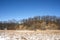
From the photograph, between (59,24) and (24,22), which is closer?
(59,24)

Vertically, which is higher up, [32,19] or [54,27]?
[32,19]

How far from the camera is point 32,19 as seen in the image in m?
12.0

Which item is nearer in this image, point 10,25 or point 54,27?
point 54,27

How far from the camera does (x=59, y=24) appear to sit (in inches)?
448

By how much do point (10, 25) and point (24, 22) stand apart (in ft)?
4.29

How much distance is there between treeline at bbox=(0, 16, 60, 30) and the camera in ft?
37.8

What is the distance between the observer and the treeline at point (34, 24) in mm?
11508

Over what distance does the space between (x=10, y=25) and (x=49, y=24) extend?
353 cm

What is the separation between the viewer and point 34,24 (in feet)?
38.7

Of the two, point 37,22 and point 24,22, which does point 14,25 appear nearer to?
point 24,22

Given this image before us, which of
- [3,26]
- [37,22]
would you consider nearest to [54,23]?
[37,22]

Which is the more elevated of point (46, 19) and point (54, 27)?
point (46, 19)

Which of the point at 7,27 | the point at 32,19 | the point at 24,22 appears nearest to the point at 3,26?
the point at 7,27

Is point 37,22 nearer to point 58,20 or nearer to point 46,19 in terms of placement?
point 46,19
